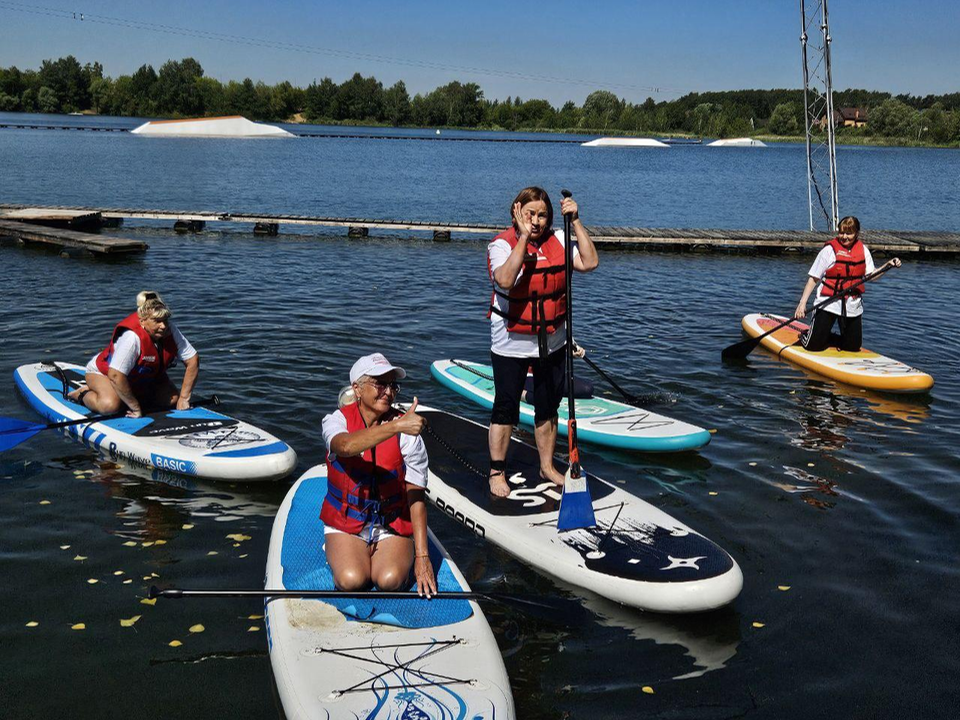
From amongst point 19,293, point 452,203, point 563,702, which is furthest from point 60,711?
point 452,203

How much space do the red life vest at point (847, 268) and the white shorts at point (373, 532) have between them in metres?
8.80

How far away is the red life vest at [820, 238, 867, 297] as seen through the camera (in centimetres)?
1225

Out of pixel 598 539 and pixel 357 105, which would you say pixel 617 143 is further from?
pixel 598 539

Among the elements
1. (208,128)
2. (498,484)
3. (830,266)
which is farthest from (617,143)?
(498,484)

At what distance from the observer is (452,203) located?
39406 mm

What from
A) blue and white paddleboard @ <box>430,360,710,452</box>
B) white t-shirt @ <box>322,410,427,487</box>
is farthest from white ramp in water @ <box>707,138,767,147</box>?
white t-shirt @ <box>322,410,427,487</box>

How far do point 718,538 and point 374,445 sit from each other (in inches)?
150

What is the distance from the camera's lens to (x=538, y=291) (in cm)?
716

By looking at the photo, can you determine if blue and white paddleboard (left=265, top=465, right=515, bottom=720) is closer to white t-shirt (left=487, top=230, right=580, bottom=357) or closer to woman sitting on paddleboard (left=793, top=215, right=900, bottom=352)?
white t-shirt (left=487, top=230, right=580, bottom=357)

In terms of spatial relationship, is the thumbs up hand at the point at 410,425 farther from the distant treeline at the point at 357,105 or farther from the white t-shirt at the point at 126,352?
the distant treeline at the point at 357,105

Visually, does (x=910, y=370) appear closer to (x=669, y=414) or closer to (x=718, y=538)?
(x=669, y=414)

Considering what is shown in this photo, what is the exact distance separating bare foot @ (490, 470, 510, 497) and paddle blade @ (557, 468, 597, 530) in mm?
733

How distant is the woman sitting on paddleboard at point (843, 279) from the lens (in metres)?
12.2

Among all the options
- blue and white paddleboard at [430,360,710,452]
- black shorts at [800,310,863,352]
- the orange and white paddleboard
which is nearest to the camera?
blue and white paddleboard at [430,360,710,452]
